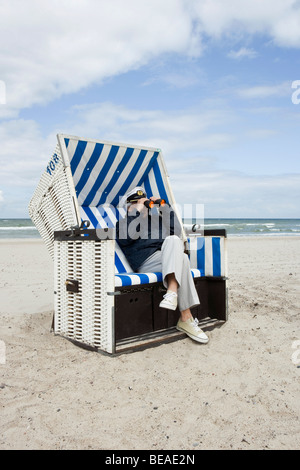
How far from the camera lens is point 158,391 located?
239 cm

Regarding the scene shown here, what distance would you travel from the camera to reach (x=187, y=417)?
82.4 inches

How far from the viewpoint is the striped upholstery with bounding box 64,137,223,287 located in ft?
12.2

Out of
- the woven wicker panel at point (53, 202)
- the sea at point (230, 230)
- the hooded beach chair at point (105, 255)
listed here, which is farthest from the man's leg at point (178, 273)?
the sea at point (230, 230)

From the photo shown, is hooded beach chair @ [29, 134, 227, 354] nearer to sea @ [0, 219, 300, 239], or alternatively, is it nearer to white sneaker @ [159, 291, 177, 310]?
white sneaker @ [159, 291, 177, 310]

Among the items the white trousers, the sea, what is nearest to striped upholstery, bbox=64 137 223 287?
the white trousers

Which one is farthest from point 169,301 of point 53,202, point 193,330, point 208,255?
point 53,202

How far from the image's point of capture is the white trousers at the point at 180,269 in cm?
305

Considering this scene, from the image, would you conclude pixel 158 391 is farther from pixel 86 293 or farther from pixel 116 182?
pixel 116 182

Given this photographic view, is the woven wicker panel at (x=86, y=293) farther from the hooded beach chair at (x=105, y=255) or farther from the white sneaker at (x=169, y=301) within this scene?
the white sneaker at (x=169, y=301)

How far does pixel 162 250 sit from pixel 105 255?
53 cm

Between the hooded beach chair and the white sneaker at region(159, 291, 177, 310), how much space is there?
201 mm
